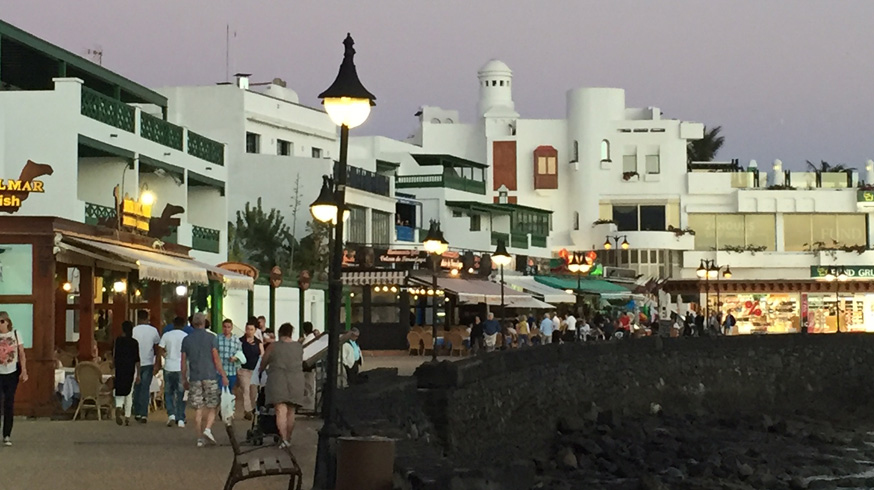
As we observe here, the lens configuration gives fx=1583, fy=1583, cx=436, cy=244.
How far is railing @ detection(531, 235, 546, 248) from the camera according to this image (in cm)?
7781

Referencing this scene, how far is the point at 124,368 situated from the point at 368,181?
3826 centimetres

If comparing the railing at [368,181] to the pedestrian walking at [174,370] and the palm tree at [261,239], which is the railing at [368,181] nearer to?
the palm tree at [261,239]

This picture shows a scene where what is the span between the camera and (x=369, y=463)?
11781mm

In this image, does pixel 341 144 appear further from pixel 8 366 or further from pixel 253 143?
pixel 253 143

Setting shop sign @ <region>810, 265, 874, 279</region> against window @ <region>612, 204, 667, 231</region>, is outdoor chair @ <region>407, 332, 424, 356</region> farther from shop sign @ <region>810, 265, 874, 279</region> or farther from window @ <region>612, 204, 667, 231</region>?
shop sign @ <region>810, 265, 874, 279</region>

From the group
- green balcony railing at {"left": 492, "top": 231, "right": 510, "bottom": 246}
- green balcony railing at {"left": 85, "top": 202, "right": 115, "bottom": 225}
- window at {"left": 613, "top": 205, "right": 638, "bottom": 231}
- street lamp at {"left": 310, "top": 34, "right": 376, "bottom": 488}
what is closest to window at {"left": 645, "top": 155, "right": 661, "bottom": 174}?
window at {"left": 613, "top": 205, "right": 638, "bottom": 231}

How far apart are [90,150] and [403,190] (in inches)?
1418

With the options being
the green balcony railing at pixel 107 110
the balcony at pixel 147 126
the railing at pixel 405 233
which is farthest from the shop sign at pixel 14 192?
the railing at pixel 405 233

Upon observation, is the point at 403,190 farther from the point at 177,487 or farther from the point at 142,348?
the point at 177,487

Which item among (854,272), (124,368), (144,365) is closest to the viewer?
(124,368)

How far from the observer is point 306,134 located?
62.3 meters

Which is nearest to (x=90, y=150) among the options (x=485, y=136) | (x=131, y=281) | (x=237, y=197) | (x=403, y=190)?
(x=131, y=281)

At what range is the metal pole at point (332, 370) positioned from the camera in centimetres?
1302

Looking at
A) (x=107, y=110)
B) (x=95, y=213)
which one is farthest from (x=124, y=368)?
(x=107, y=110)
